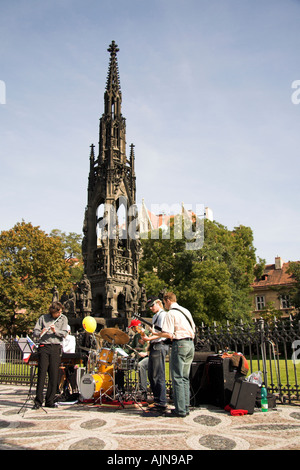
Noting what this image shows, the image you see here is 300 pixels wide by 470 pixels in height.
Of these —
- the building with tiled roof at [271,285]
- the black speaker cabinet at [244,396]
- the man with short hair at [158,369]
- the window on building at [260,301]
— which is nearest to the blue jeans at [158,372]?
the man with short hair at [158,369]

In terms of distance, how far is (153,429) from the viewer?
541 cm

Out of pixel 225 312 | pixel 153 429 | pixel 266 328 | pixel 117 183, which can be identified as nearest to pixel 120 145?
pixel 117 183

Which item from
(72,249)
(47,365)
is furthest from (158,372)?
(72,249)

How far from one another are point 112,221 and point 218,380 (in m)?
18.0

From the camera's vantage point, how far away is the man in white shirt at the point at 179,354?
6312 mm

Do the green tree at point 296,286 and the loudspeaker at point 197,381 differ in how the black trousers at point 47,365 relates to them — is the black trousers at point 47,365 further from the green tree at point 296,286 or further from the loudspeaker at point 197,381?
the green tree at point 296,286

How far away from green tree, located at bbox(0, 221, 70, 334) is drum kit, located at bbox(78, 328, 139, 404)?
85.0 feet

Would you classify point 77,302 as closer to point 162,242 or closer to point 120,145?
point 120,145

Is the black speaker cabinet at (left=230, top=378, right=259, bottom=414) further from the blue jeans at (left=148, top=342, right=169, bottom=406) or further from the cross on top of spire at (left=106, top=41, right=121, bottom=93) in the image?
the cross on top of spire at (left=106, top=41, right=121, bottom=93)

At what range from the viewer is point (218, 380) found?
24.2 ft

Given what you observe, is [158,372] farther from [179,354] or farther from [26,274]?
[26,274]

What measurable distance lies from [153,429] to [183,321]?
1722 mm

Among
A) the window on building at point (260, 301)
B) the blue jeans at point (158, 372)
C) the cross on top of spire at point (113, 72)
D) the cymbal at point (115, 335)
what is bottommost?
the blue jeans at point (158, 372)

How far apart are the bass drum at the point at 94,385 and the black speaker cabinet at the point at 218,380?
187cm
